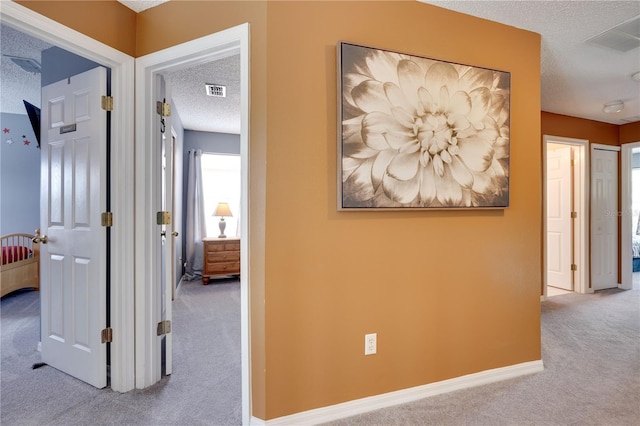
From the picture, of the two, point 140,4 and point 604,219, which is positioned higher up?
point 140,4

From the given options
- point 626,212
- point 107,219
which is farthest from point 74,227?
point 626,212

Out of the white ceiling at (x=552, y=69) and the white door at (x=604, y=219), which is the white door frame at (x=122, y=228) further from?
the white door at (x=604, y=219)

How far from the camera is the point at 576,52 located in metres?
2.71

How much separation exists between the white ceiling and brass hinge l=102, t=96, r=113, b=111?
23.2 inches

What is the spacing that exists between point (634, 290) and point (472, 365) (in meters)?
4.26

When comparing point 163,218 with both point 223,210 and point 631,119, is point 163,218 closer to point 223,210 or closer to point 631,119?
point 223,210

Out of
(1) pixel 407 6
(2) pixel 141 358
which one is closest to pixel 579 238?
(1) pixel 407 6

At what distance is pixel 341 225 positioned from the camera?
6.14ft

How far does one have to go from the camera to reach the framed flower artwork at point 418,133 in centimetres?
183

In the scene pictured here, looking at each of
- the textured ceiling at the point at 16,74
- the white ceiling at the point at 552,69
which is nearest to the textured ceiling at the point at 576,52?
the white ceiling at the point at 552,69

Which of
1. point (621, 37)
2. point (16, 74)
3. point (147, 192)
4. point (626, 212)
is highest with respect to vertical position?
point (16, 74)

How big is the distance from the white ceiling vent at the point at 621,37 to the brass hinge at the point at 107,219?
3.62 m

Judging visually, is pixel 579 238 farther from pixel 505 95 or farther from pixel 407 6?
pixel 407 6

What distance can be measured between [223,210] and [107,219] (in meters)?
3.13
